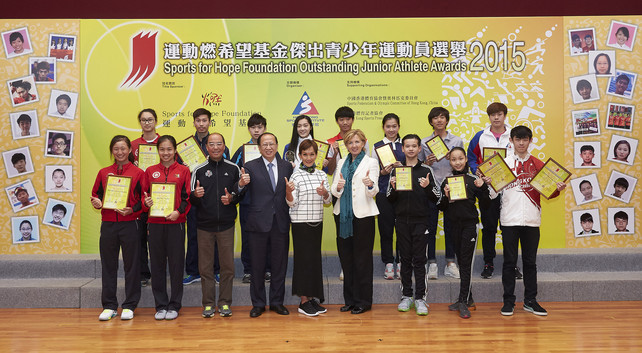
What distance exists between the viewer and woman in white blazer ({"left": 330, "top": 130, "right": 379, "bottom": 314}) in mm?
4246

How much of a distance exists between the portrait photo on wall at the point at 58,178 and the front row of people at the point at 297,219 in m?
1.79

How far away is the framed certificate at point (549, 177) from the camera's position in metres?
4.13

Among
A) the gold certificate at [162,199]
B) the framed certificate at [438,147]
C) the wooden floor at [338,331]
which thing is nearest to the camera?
the wooden floor at [338,331]

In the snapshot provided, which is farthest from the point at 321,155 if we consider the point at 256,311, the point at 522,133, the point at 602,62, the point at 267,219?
Answer: the point at 602,62

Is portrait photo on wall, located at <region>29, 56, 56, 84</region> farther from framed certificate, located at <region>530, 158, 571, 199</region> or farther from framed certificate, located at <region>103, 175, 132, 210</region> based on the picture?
framed certificate, located at <region>530, 158, 571, 199</region>

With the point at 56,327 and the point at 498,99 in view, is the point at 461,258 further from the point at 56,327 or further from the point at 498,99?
the point at 56,327

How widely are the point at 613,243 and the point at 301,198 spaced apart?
394 cm

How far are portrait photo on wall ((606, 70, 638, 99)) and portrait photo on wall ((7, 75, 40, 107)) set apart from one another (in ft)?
21.2

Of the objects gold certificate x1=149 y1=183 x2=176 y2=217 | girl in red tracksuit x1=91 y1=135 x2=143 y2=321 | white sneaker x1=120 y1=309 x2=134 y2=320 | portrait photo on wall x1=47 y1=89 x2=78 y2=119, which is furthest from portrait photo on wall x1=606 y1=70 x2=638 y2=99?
portrait photo on wall x1=47 y1=89 x2=78 y2=119

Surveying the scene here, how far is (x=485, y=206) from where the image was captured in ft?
14.5

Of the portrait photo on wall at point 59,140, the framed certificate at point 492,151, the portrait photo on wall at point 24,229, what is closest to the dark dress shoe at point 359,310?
the framed certificate at point 492,151

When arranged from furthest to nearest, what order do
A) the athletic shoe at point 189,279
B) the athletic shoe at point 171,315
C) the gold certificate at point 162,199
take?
1. the athletic shoe at point 189,279
2. the athletic shoe at point 171,315
3. the gold certificate at point 162,199

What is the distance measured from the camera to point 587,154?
5.93 meters

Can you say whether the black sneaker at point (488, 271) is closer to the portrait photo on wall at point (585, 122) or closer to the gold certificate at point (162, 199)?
the portrait photo on wall at point (585, 122)
